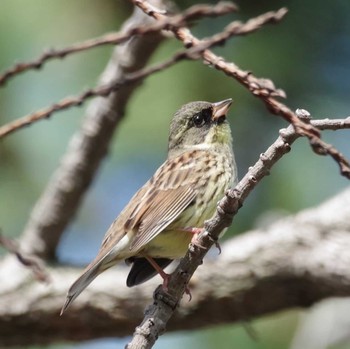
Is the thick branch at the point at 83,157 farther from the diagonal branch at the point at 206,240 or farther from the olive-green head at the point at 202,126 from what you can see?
the diagonal branch at the point at 206,240

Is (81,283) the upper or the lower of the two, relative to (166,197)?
lower

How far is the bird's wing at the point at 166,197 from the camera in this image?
13.3 feet

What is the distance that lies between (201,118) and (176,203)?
0.60 meters

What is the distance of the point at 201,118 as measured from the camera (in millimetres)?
4652

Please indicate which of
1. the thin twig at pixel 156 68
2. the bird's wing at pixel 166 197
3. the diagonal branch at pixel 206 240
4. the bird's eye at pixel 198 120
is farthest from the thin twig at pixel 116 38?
the bird's eye at pixel 198 120

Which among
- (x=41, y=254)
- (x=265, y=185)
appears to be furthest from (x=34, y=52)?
(x=265, y=185)

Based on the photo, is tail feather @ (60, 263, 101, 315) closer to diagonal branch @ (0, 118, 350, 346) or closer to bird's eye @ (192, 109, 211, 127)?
bird's eye @ (192, 109, 211, 127)

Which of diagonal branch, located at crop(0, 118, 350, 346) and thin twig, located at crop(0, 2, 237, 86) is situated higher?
thin twig, located at crop(0, 2, 237, 86)

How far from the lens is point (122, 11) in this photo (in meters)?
5.24

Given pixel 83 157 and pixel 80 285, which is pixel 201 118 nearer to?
pixel 83 157

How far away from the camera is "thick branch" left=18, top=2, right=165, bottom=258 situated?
4.73 metres

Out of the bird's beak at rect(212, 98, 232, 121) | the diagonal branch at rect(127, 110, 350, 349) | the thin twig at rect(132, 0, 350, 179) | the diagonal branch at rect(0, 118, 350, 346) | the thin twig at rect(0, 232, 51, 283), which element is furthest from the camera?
the diagonal branch at rect(0, 118, 350, 346)

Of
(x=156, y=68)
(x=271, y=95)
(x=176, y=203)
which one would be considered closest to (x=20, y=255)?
(x=156, y=68)

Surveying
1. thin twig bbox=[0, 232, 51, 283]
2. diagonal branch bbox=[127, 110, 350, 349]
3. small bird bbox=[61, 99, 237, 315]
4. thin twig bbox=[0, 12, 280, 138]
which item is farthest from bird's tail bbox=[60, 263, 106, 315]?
thin twig bbox=[0, 12, 280, 138]
